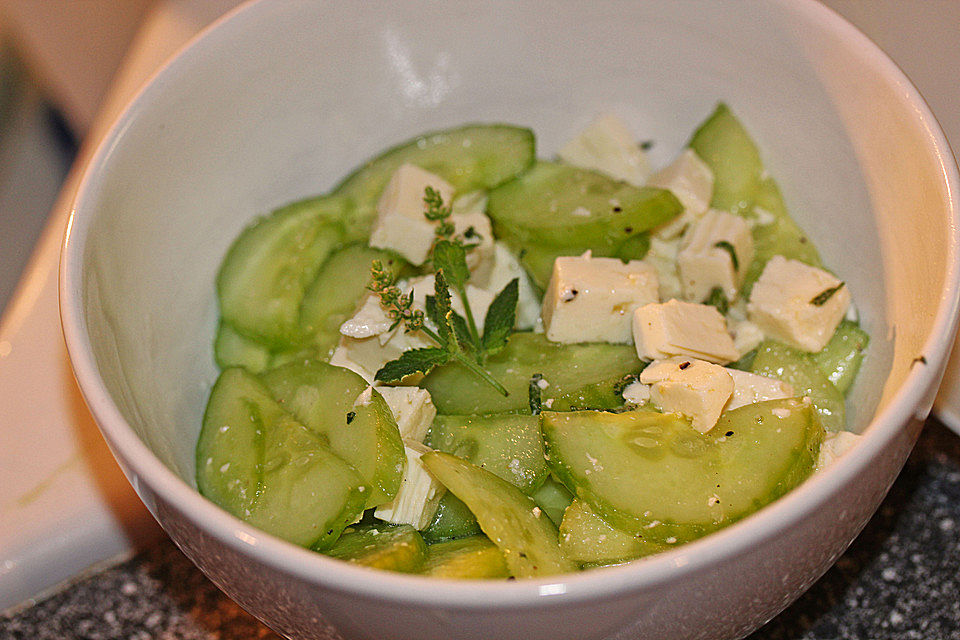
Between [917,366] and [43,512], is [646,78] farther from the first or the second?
[43,512]

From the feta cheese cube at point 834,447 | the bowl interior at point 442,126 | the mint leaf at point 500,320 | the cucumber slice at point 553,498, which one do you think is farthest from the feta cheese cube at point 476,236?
the feta cheese cube at point 834,447

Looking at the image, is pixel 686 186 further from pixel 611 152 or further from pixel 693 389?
pixel 693 389

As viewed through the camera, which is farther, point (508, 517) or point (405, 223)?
point (405, 223)

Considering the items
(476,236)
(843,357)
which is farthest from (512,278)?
(843,357)

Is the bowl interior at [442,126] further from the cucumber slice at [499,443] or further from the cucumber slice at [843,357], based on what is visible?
the cucumber slice at [499,443]


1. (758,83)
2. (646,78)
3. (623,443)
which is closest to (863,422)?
(623,443)

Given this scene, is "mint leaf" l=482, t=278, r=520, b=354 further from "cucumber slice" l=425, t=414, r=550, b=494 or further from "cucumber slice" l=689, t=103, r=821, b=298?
"cucumber slice" l=689, t=103, r=821, b=298

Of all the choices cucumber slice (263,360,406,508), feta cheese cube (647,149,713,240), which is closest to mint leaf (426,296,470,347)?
cucumber slice (263,360,406,508)
